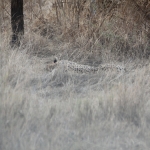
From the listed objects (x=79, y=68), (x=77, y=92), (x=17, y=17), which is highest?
(x=17, y=17)

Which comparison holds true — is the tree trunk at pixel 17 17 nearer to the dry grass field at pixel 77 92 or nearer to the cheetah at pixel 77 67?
the dry grass field at pixel 77 92

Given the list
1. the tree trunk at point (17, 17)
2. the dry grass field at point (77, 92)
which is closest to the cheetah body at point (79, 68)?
the dry grass field at point (77, 92)

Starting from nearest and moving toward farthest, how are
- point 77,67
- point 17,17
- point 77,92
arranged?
point 77,92
point 77,67
point 17,17

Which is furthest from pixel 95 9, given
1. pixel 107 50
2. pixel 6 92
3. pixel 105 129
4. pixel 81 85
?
pixel 105 129

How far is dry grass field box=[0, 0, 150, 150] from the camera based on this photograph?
3689mm

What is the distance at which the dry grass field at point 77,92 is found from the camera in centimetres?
369

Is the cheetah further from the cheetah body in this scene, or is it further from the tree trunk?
the tree trunk

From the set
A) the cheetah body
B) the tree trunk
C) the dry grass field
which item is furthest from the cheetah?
the tree trunk

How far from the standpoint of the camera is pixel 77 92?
514cm

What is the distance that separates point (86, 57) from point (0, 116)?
3.59 m

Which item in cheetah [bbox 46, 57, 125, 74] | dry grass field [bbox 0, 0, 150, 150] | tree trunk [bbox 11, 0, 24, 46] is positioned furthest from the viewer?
tree trunk [bbox 11, 0, 24, 46]

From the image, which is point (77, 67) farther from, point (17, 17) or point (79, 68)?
point (17, 17)

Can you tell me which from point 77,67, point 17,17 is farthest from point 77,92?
point 17,17

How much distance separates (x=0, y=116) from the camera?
395 centimetres
